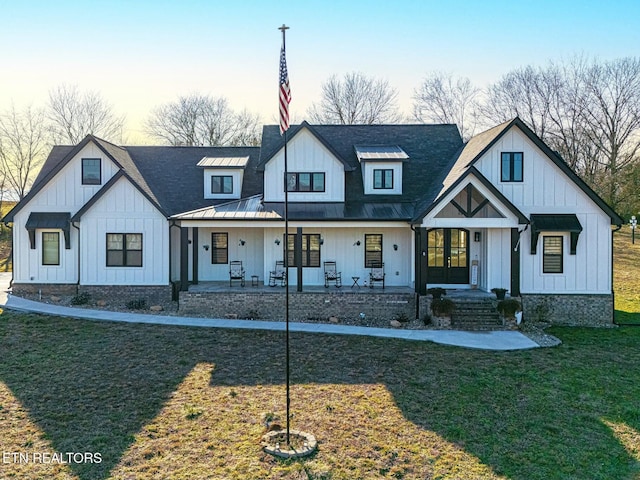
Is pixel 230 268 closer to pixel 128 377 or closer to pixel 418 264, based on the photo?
pixel 418 264

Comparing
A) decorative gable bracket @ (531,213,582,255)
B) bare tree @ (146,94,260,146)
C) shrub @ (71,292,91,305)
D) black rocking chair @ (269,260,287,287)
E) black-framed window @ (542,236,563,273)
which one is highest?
bare tree @ (146,94,260,146)

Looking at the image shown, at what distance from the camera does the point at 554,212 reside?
15.8 meters

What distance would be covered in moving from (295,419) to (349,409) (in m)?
1.02

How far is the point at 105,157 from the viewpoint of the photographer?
1794cm

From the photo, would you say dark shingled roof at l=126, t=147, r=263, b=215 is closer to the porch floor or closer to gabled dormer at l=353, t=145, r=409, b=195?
the porch floor

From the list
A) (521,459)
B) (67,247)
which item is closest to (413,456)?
(521,459)

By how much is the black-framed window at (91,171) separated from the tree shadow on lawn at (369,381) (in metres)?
6.04

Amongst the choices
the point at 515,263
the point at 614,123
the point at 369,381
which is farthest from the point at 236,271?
the point at 614,123

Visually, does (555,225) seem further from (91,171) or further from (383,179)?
(91,171)

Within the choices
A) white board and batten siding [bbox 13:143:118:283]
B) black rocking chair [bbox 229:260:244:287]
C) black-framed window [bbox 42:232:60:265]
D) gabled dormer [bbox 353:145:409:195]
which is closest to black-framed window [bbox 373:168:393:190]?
gabled dormer [bbox 353:145:409:195]

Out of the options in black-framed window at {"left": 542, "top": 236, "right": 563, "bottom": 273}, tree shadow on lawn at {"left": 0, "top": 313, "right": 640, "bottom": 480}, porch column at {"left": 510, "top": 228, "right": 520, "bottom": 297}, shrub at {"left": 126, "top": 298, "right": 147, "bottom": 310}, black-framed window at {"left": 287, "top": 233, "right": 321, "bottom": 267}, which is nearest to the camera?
tree shadow on lawn at {"left": 0, "top": 313, "right": 640, "bottom": 480}

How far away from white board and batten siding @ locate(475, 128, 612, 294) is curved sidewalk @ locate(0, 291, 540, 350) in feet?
10.7

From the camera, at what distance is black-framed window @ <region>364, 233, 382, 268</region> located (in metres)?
17.7

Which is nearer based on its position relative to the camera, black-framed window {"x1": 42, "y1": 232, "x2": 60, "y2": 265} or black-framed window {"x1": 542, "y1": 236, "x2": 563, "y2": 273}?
black-framed window {"x1": 542, "y1": 236, "x2": 563, "y2": 273}
